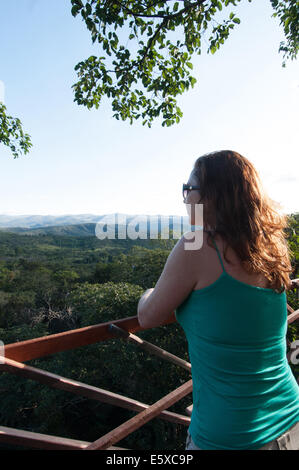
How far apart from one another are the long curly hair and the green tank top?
0.07 metres

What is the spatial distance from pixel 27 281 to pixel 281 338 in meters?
28.9

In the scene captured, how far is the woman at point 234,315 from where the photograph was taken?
0.77 meters

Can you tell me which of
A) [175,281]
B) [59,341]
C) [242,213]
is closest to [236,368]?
[175,281]

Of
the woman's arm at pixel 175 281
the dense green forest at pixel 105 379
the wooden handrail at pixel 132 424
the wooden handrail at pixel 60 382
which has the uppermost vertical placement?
the woman's arm at pixel 175 281

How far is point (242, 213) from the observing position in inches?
33.3

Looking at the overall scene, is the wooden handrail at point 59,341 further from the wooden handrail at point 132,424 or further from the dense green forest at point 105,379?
the dense green forest at point 105,379

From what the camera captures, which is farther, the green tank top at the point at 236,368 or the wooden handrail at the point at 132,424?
the wooden handrail at the point at 132,424

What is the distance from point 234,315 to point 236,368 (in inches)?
5.3

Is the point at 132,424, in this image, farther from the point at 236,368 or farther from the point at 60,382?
the point at 236,368

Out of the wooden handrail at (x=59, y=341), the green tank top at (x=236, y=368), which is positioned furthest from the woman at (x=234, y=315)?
the wooden handrail at (x=59, y=341)

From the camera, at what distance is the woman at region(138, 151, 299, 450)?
0.77 metres
